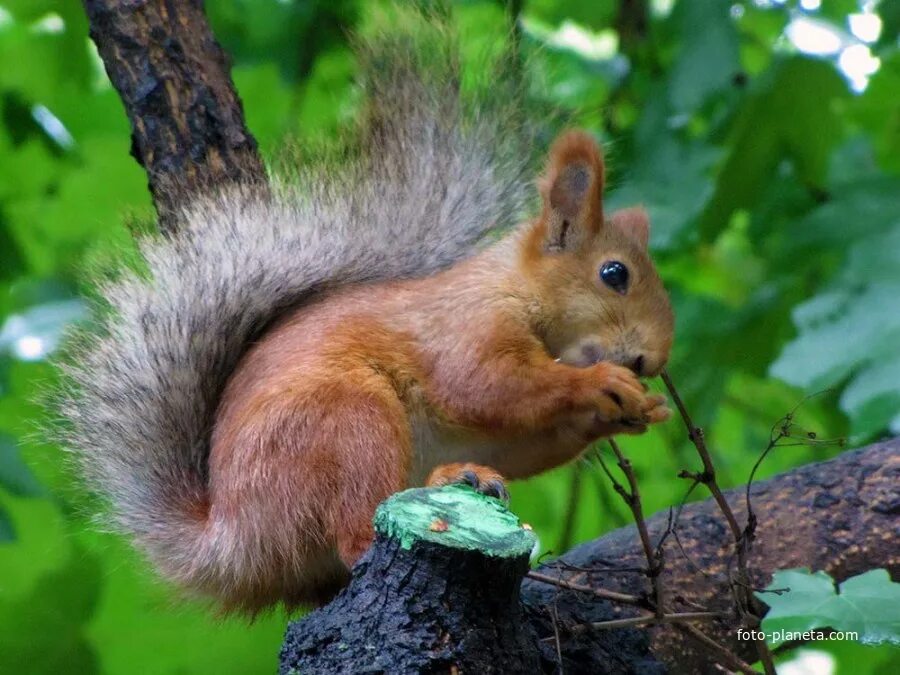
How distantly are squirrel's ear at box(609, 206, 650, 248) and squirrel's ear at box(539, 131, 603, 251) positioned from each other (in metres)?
0.08

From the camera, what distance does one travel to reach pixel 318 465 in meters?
1.78

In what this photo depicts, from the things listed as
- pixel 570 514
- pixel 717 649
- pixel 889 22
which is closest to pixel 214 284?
pixel 717 649

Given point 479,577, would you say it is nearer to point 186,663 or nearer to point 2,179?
point 186,663

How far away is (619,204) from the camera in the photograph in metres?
2.55

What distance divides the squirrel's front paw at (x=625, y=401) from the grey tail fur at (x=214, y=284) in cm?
58

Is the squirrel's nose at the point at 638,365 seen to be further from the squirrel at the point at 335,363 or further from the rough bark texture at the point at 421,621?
the rough bark texture at the point at 421,621

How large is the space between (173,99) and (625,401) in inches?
40.0

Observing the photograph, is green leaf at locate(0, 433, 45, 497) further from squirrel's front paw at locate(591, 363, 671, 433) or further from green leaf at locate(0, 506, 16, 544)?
squirrel's front paw at locate(591, 363, 671, 433)

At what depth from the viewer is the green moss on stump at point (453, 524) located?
1.35 metres

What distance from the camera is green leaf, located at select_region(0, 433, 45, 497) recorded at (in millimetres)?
2369

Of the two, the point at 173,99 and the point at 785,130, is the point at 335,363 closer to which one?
the point at 173,99

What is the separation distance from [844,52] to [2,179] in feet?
7.46

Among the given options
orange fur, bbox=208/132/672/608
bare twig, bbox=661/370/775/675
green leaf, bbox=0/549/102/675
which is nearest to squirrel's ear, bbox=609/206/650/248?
orange fur, bbox=208/132/672/608

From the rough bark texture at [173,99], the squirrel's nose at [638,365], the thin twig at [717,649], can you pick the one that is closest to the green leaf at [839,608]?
the thin twig at [717,649]
